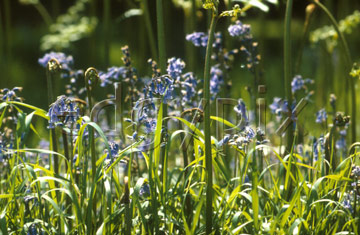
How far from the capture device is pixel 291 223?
2.19 metres

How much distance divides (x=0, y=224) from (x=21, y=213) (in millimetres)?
273

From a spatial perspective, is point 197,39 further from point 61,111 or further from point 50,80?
point 61,111

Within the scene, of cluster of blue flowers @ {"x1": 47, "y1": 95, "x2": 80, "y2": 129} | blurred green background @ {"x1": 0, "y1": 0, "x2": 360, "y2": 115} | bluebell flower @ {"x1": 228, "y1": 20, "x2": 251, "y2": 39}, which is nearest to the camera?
cluster of blue flowers @ {"x1": 47, "y1": 95, "x2": 80, "y2": 129}

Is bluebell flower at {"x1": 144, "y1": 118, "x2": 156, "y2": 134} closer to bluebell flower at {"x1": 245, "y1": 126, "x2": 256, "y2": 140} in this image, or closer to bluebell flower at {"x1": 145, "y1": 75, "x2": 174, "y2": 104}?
bluebell flower at {"x1": 145, "y1": 75, "x2": 174, "y2": 104}

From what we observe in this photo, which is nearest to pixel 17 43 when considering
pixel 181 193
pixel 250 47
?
pixel 250 47

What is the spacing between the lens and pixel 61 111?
85.4 inches

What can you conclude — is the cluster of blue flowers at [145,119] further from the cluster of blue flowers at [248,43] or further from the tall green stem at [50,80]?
the cluster of blue flowers at [248,43]

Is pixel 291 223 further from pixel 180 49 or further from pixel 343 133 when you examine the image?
pixel 180 49

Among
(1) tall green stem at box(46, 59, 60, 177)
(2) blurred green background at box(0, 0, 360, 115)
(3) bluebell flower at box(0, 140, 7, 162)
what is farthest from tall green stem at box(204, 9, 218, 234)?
(2) blurred green background at box(0, 0, 360, 115)

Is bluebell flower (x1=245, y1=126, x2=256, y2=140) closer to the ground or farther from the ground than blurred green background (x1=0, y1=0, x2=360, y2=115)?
closer to the ground

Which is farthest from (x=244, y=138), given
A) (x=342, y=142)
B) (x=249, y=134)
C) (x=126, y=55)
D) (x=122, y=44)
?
(x=122, y=44)

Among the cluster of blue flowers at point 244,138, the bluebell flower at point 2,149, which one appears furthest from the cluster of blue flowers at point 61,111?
the cluster of blue flowers at point 244,138

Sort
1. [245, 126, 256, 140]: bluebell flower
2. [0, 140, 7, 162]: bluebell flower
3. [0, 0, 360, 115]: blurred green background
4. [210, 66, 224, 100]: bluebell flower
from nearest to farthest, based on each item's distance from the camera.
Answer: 1. [245, 126, 256, 140]: bluebell flower
2. [0, 140, 7, 162]: bluebell flower
3. [210, 66, 224, 100]: bluebell flower
4. [0, 0, 360, 115]: blurred green background

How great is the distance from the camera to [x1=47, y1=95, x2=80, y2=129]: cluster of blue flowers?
2.13 meters
